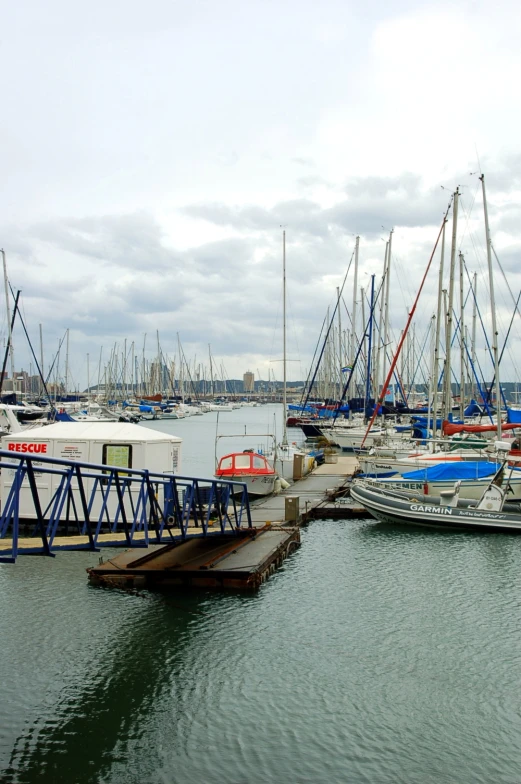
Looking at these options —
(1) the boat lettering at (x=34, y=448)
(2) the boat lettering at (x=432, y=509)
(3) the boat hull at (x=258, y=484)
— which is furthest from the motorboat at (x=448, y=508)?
(1) the boat lettering at (x=34, y=448)

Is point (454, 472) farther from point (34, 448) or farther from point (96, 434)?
point (34, 448)

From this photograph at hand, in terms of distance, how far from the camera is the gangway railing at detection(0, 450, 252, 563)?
1272cm

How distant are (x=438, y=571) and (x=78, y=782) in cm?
1525

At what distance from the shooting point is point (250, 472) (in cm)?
3578

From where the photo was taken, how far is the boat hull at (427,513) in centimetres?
2888

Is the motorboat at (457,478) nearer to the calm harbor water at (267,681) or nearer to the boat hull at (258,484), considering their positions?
the boat hull at (258,484)

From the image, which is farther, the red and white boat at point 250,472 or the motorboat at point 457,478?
the red and white boat at point 250,472

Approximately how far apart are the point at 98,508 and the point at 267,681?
41.5 feet

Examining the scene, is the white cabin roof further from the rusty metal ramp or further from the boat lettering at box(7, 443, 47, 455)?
the rusty metal ramp

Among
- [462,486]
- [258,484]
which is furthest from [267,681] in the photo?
[462,486]

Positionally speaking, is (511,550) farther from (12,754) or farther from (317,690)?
(12,754)

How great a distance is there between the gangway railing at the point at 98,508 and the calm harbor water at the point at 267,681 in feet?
6.89

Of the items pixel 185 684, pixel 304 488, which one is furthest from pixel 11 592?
pixel 304 488

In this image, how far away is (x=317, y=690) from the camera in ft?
43.9
